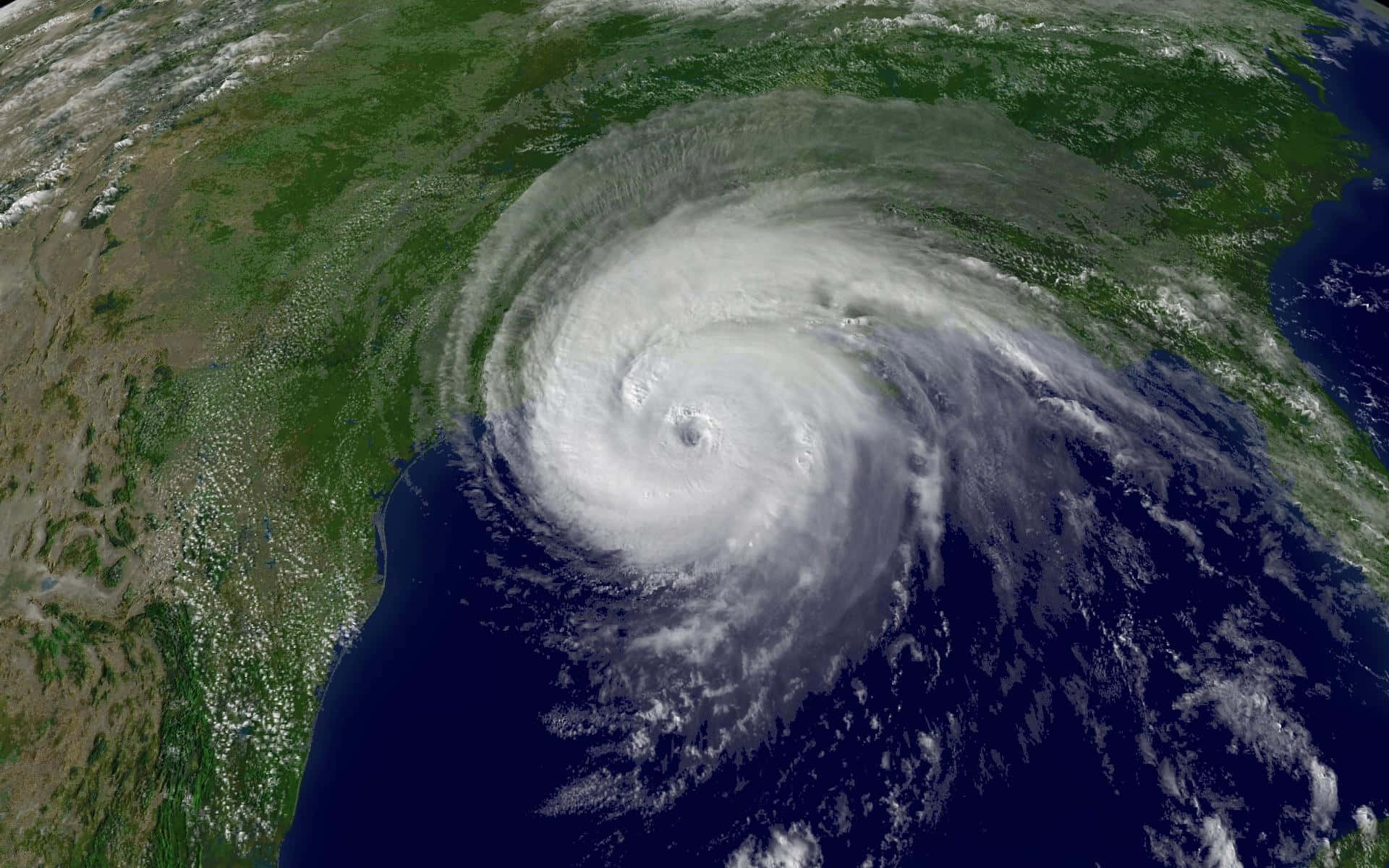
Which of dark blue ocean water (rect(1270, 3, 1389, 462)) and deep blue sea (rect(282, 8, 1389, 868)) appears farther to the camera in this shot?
dark blue ocean water (rect(1270, 3, 1389, 462))

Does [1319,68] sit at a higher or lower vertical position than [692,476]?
higher

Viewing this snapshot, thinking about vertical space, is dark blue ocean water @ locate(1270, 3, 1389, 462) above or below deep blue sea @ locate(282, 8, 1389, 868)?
above

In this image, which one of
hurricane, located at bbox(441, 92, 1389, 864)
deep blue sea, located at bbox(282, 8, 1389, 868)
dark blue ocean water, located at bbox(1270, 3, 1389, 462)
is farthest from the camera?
dark blue ocean water, located at bbox(1270, 3, 1389, 462)

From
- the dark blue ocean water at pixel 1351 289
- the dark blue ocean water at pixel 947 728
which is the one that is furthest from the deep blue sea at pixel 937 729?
the dark blue ocean water at pixel 1351 289

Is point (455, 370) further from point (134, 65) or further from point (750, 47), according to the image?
point (134, 65)

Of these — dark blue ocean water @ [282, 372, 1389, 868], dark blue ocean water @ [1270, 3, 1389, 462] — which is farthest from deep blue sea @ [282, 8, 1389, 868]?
dark blue ocean water @ [1270, 3, 1389, 462]

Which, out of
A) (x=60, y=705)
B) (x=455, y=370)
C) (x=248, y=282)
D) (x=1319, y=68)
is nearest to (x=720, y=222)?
(x=455, y=370)

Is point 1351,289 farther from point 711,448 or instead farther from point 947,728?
point 711,448

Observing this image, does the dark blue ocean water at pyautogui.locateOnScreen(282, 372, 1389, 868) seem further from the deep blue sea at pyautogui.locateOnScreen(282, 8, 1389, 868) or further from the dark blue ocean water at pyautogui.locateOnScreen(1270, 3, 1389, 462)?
the dark blue ocean water at pyautogui.locateOnScreen(1270, 3, 1389, 462)
